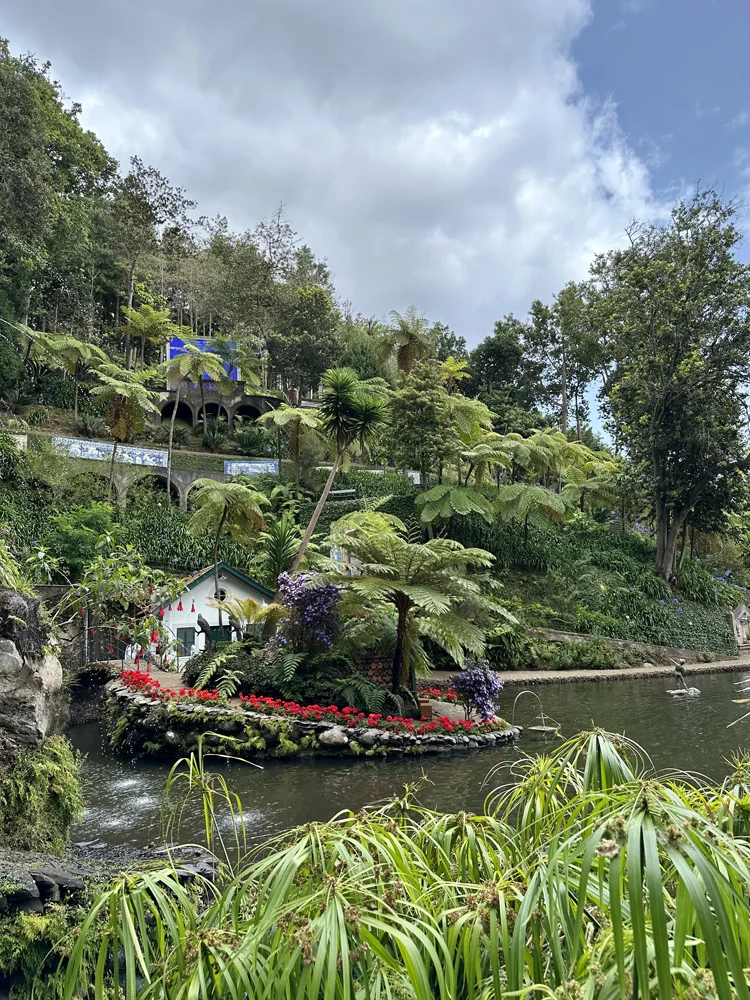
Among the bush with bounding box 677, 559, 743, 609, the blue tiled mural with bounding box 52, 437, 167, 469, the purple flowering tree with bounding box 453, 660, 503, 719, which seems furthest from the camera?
the bush with bounding box 677, 559, 743, 609

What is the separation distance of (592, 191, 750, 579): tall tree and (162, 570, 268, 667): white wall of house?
12.7 m

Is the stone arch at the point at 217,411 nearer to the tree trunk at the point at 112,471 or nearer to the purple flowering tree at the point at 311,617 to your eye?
the tree trunk at the point at 112,471

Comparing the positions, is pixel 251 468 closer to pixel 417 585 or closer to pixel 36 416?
pixel 36 416

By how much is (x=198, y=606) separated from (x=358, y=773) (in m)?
6.91

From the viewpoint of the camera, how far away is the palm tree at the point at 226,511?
12.6 m

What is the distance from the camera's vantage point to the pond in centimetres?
580

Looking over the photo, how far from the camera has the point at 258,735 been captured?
7.89 metres

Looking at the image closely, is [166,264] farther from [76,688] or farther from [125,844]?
[125,844]

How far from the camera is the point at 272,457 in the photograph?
82.9 ft

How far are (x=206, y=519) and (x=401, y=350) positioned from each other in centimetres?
1198

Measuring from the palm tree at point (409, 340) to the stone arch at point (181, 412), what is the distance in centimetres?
966

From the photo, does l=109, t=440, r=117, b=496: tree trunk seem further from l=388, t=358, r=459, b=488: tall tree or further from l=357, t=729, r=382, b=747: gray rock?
l=357, t=729, r=382, b=747: gray rock

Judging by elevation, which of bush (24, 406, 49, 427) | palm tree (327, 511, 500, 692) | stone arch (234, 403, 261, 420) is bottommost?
palm tree (327, 511, 500, 692)

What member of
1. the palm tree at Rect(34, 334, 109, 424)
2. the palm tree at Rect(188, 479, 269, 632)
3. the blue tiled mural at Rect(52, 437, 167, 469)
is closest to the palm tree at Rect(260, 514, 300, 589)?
the palm tree at Rect(188, 479, 269, 632)
